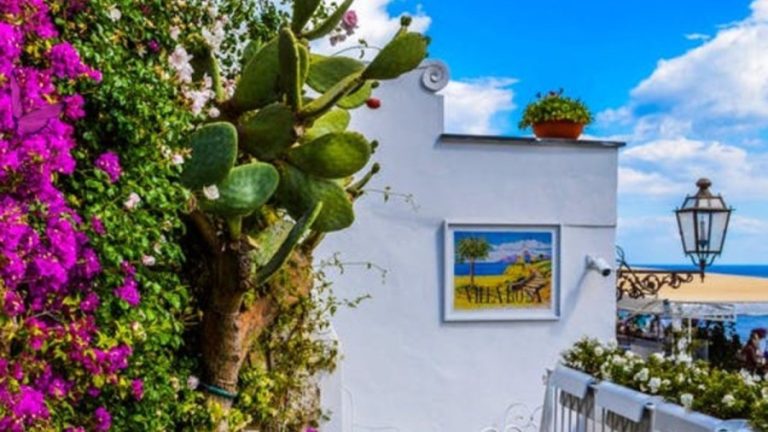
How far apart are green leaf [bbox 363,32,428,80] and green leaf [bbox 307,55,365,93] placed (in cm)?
32

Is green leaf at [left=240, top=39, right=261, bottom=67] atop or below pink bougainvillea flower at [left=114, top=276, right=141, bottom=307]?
atop

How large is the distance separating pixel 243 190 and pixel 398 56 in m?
0.84

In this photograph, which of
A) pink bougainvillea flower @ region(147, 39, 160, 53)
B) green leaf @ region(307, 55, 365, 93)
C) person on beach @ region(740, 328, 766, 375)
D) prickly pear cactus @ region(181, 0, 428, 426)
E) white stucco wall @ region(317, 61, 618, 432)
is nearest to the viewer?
pink bougainvillea flower @ region(147, 39, 160, 53)

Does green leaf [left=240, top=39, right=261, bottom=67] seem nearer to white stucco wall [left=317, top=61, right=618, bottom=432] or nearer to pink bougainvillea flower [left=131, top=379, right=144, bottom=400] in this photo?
pink bougainvillea flower [left=131, top=379, right=144, bottom=400]

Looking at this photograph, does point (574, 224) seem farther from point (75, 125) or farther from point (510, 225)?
point (75, 125)

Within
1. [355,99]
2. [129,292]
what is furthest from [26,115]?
[355,99]

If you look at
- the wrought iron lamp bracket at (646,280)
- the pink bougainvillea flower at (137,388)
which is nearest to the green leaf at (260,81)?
the pink bougainvillea flower at (137,388)

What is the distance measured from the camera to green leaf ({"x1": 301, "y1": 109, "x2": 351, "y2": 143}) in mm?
3578

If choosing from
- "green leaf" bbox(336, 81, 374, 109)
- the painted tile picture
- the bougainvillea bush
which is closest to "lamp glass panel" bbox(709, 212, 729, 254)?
the painted tile picture

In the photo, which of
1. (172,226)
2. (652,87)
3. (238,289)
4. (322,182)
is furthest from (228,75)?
(652,87)

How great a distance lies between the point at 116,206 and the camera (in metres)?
2.46

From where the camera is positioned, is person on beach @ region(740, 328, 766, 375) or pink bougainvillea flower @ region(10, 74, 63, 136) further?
person on beach @ region(740, 328, 766, 375)

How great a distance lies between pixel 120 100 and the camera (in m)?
2.52

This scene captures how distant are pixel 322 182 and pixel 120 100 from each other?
3.56ft
